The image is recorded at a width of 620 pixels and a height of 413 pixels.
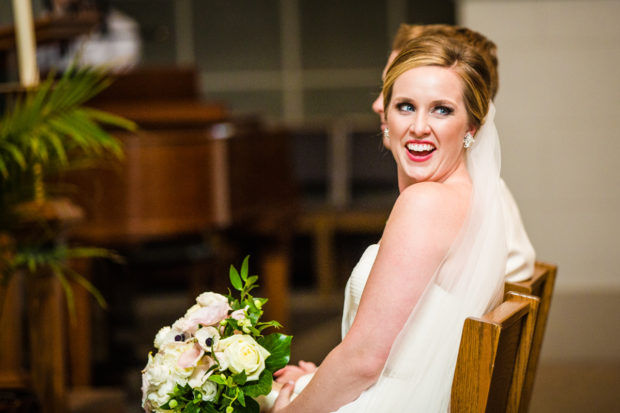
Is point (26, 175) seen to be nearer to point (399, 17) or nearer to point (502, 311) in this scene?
point (502, 311)

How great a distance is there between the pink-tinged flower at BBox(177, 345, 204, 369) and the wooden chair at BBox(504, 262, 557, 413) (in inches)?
26.9

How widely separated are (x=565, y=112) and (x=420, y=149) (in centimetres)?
250

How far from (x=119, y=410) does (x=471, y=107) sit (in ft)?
8.63

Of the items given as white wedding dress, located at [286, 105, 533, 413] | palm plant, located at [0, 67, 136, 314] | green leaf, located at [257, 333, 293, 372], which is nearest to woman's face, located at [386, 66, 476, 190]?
white wedding dress, located at [286, 105, 533, 413]

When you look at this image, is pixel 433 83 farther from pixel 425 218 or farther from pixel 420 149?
pixel 425 218

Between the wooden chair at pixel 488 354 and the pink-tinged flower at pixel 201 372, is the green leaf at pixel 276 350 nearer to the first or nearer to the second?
the pink-tinged flower at pixel 201 372

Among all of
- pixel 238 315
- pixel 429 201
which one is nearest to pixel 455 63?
pixel 429 201

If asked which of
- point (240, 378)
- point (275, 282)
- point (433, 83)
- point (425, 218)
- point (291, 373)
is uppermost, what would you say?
point (433, 83)

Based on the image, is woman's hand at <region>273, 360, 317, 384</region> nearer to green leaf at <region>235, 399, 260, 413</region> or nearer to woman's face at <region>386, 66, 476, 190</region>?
green leaf at <region>235, 399, 260, 413</region>

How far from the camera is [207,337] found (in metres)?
1.54

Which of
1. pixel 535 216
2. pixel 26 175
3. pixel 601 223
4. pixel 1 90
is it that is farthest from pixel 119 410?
pixel 601 223

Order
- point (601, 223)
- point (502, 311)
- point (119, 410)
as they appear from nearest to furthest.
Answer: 1. point (502, 311)
2. point (119, 410)
3. point (601, 223)

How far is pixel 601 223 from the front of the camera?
3959 millimetres

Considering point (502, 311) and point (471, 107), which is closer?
point (502, 311)
